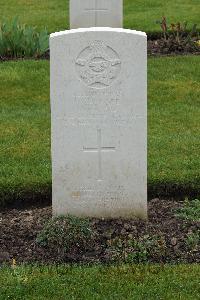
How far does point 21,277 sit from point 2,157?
2.61m

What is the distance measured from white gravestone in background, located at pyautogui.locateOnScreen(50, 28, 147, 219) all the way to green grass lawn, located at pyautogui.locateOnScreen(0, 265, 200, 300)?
33.3 inches

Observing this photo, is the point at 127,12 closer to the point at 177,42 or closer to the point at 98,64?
the point at 177,42

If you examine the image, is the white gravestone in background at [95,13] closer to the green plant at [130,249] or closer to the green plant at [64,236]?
the green plant at [64,236]

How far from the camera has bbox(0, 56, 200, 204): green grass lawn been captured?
711cm

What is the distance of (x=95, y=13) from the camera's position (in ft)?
34.4

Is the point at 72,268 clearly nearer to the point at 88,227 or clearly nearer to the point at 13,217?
the point at 88,227

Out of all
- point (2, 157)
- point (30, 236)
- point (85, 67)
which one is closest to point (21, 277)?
point (30, 236)

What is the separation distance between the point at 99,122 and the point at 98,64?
45 centimetres

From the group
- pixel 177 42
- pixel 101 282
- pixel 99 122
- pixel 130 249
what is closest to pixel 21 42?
pixel 177 42

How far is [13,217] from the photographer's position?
6605 mm

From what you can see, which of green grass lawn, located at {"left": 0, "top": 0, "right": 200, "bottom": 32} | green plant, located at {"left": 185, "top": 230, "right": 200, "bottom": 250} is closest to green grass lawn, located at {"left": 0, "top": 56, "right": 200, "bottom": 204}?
green plant, located at {"left": 185, "top": 230, "right": 200, "bottom": 250}

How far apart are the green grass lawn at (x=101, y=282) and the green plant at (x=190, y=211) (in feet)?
2.65

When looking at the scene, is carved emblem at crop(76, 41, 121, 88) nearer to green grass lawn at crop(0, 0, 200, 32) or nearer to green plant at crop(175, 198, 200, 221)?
green plant at crop(175, 198, 200, 221)

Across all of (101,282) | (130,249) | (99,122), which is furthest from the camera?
(99,122)
